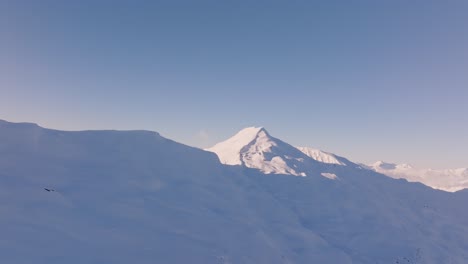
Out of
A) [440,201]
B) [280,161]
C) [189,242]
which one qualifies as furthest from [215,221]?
[440,201]

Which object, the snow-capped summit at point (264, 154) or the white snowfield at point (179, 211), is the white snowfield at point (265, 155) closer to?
the snow-capped summit at point (264, 154)

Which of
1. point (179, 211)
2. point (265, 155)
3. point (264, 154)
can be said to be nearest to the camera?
point (179, 211)

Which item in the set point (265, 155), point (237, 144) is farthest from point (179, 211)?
point (237, 144)

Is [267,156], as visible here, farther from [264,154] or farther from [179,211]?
[179,211]

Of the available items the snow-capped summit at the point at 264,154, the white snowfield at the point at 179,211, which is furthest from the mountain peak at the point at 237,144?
the white snowfield at the point at 179,211

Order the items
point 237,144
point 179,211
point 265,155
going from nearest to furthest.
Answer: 1. point 179,211
2. point 265,155
3. point 237,144

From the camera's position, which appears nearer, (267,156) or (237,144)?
(267,156)

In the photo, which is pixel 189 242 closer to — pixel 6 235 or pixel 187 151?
pixel 6 235

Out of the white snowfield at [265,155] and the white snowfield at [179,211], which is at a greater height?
the white snowfield at [265,155]
